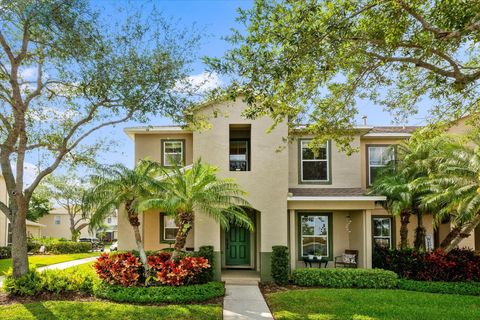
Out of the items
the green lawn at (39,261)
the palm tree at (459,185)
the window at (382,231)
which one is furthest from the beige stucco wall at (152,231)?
the palm tree at (459,185)

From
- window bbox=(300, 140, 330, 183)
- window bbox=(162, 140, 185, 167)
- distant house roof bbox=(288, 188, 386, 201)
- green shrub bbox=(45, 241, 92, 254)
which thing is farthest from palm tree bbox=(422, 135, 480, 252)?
green shrub bbox=(45, 241, 92, 254)

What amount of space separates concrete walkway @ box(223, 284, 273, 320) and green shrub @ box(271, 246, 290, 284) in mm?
940

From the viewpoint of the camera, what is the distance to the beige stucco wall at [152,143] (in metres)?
18.9

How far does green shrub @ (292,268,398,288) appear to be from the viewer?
14633mm

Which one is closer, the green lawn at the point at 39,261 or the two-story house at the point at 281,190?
the two-story house at the point at 281,190

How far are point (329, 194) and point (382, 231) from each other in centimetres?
409

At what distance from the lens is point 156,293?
11945 mm

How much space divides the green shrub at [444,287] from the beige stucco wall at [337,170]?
5.05 m

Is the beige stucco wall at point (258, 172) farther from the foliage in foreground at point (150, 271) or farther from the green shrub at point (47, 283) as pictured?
the green shrub at point (47, 283)

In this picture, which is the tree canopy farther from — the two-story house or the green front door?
the green front door

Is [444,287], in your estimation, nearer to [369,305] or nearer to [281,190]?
[369,305]

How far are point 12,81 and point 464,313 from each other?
15.4 meters

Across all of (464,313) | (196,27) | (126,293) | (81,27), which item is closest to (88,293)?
(126,293)

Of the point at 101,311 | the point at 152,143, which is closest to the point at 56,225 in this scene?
the point at 152,143
